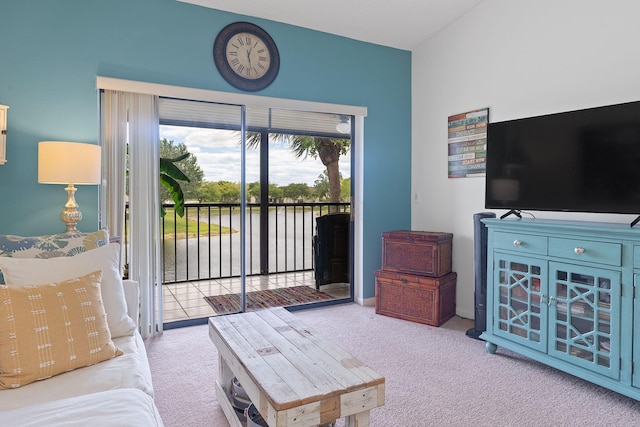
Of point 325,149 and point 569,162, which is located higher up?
point 325,149

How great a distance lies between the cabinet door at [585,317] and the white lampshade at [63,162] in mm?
2898

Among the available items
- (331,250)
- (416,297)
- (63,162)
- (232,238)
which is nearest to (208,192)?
(232,238)

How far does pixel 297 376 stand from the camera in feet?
4.69

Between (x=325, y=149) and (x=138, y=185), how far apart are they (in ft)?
6.29

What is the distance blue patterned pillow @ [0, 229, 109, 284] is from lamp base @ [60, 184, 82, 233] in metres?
0.49

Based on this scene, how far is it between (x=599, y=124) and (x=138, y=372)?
271 centimetres

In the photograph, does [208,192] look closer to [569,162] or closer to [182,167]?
[182,167]

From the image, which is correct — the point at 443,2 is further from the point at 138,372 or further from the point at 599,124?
the point at 138,372

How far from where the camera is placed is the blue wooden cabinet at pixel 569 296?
204 cm

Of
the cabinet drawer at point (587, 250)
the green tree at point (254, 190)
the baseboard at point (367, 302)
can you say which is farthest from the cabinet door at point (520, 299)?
the green tree at point (254, 190)

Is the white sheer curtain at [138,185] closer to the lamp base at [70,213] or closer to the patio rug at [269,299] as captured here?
the lamp base at [70,213]

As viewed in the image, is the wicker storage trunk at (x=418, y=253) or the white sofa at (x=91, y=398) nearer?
the white sofa at (x=91, y=398)

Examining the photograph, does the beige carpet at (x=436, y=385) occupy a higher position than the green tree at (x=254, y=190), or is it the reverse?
the green tree at (x=254, y=190)

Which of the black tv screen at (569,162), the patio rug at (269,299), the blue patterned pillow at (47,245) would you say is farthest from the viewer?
the patio rug at (269,299)
